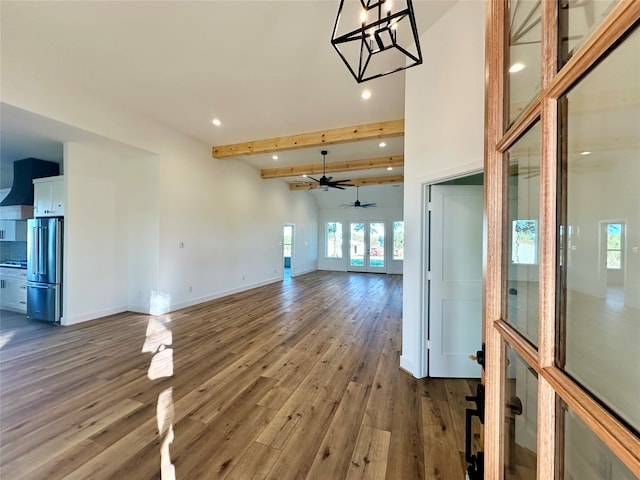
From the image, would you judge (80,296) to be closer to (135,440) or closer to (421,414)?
(135,440)

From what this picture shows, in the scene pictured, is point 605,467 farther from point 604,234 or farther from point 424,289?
point 424,289

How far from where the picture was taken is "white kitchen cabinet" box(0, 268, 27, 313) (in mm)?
5109

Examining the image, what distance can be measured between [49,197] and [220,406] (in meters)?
4.87

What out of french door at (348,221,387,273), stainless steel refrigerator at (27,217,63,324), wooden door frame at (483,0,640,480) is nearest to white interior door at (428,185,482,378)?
wooden door frame at (483,0,640,480)

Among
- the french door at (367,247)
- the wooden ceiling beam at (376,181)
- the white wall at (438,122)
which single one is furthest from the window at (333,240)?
the white wall at (438,122)

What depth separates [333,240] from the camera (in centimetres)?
1230

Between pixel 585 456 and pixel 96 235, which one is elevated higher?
pixel 96 235

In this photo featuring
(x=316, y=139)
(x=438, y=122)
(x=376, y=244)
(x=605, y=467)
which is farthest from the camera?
(x=376, y=244)

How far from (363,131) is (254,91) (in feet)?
6.48

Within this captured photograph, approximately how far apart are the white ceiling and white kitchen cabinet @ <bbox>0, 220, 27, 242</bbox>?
1684 mm

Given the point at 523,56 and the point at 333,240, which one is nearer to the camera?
the point at 523,56

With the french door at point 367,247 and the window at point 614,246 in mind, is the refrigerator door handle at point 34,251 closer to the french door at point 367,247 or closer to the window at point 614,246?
the window at point 614,246

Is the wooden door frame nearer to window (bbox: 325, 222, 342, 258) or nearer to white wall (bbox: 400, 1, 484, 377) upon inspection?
white wall (bbox: 400, 1, 484, 377)

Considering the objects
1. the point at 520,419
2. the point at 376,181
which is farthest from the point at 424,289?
the point at 376,181
